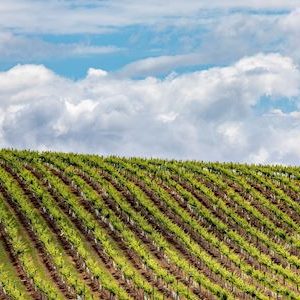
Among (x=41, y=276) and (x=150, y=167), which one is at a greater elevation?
(x=150, y=167)

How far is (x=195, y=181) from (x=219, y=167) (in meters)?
5.71

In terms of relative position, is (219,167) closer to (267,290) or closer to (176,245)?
(176,245)

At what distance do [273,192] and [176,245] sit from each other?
1564 centimetres

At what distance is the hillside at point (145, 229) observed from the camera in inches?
1451

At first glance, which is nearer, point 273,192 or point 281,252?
point 281,252

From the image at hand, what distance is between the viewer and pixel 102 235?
4356 centimetres

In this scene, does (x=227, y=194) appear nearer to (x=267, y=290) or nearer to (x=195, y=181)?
(x=195, y=181)

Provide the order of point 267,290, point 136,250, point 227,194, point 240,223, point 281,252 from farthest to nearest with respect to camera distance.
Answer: point 227,194 → point 240,223 → point 281,252 → point 136,250 → point 267,290

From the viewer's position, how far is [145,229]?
45656mm

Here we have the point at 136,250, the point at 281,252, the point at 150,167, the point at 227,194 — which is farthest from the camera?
the point at 150,167

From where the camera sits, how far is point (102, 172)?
57469 millimetres

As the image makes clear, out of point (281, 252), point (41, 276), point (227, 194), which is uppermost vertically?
point (227, 194)

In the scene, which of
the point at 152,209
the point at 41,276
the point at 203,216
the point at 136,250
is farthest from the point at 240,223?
the point at 41,276

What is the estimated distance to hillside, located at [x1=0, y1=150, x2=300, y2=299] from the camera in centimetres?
3684
